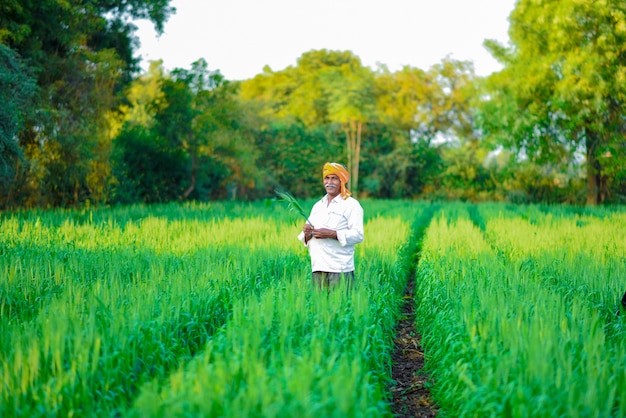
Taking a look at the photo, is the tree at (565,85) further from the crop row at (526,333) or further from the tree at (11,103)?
the tree at (11,103)

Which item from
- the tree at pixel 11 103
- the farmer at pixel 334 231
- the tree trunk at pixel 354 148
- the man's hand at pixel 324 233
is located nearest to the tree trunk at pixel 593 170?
the tree trunk at pixel 354 148

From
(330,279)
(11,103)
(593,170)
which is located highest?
(11,103)

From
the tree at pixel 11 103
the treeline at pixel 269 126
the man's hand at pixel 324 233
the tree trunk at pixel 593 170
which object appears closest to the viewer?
the man's hand at pixel 324 233

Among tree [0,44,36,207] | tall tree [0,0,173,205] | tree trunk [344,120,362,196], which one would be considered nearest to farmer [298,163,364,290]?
tree [0,44,36,207]

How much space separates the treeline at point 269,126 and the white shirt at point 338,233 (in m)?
10.4

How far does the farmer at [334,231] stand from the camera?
529 cm

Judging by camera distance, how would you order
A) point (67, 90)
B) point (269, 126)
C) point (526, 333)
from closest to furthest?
point (526, 333) → point (67, 90) → point (269, 126)

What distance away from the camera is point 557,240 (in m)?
10.2

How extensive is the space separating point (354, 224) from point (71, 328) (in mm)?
2581

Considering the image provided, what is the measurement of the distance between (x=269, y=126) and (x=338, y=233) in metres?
32.5

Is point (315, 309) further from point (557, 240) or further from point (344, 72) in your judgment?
point (344, 72)

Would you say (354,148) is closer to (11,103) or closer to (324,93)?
(324,93)

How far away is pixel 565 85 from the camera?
22078 mm

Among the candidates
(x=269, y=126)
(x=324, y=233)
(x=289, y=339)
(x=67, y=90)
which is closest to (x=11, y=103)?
(x=67, y=90)
